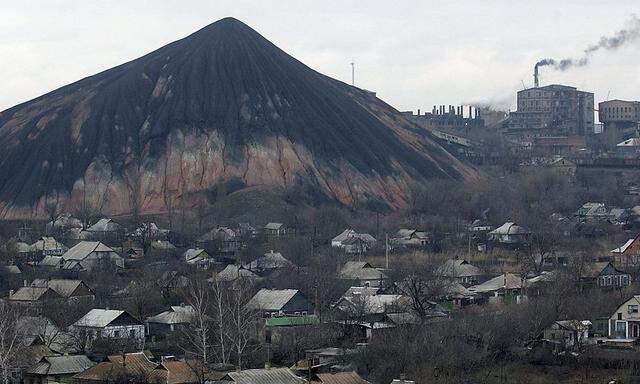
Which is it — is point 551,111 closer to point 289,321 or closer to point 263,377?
point 289,321

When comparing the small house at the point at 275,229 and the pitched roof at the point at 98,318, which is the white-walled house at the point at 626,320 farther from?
the small house at the point at 275,229

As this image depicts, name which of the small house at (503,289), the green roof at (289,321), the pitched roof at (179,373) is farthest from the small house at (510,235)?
the pitched roof at (179,373)

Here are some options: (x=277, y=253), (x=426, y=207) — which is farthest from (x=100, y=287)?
(x=426, y=207)

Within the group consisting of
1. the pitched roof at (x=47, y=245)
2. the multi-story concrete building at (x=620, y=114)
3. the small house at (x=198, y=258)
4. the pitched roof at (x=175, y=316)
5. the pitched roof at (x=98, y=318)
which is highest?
the multi-story concrete building at (x=620, y=114)

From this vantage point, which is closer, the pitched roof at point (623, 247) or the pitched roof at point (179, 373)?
the pitched roof at point (179, 373)

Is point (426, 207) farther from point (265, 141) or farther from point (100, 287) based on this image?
point (100, 287)

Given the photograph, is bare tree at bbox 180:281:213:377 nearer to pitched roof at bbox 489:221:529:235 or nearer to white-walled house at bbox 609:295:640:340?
white-walled house at bbox 609:295:640:340

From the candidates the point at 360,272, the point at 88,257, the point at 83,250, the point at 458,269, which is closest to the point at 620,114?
the point at 83,250
